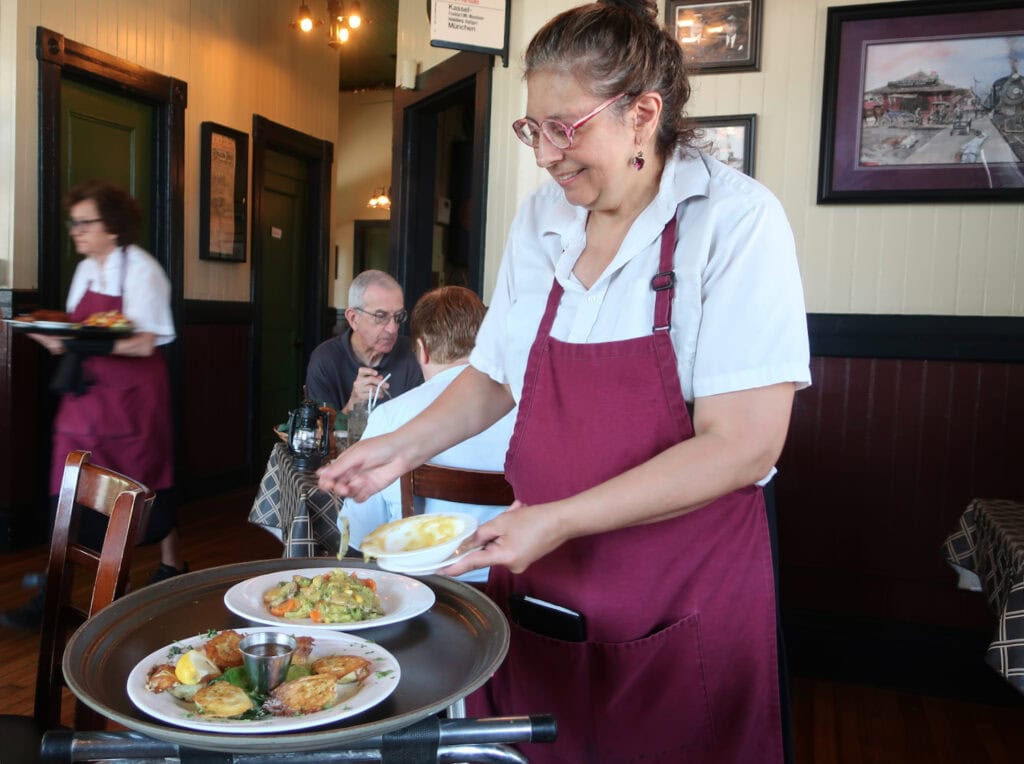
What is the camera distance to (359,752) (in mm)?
876

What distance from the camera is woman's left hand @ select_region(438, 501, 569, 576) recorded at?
103 cm

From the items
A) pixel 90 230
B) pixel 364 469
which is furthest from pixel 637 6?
pixel 90 230

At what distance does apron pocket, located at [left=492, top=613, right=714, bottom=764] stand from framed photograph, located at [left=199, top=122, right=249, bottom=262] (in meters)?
4.72

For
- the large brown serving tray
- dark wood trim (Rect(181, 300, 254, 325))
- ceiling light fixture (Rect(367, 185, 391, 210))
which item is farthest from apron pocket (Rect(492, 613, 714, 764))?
ceiling light fixture (Rect(367, 185, 391, 210))

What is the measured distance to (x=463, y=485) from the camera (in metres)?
1.88

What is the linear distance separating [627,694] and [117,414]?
2.72 metres

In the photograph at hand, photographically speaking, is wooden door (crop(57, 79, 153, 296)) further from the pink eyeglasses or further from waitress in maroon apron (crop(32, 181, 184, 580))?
the pink eyeglasses

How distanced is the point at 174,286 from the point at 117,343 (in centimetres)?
196

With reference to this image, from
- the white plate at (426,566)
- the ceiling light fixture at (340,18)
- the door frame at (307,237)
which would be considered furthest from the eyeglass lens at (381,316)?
the door frame at (307,237)

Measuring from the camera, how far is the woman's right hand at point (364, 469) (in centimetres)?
133

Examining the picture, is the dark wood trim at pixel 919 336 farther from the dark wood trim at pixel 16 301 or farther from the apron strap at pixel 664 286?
the dark wood trim at pixel 16 301

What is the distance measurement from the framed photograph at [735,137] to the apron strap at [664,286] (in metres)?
2.09

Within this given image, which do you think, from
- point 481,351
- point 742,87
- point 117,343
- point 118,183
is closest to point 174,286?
point 118,183

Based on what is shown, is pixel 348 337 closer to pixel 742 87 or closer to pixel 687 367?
pixel 742 87
